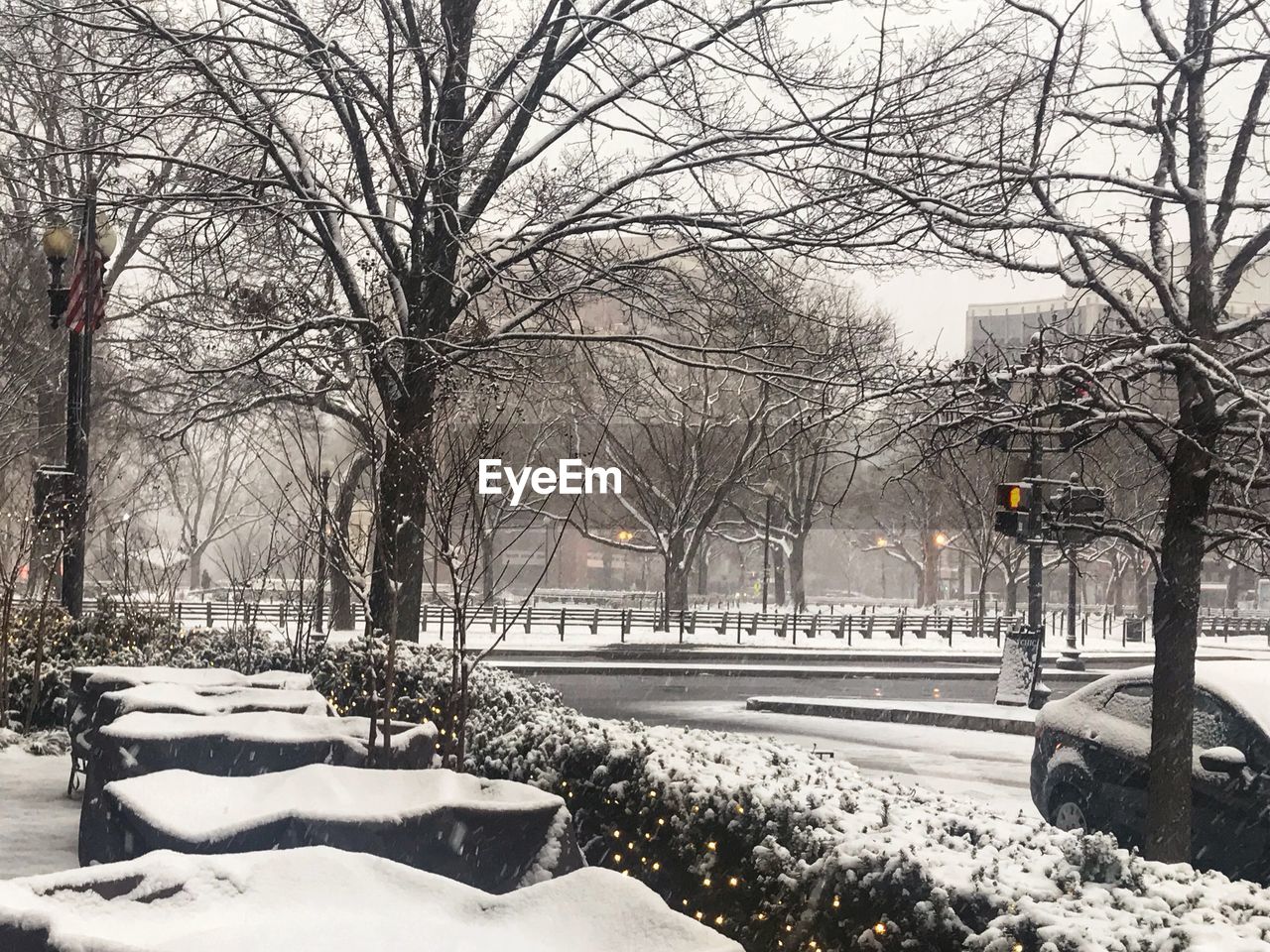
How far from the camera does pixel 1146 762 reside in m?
9.13

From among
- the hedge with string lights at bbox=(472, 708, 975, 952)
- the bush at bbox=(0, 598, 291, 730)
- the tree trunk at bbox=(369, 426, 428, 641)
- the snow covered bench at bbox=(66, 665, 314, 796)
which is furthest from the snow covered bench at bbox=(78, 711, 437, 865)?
the bush at bbox=(0, 598, 291, 730)

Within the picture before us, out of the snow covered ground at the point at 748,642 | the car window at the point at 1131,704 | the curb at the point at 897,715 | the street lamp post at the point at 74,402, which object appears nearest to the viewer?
the car window at the point at 1131,704

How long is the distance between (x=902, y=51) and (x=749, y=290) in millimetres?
3474

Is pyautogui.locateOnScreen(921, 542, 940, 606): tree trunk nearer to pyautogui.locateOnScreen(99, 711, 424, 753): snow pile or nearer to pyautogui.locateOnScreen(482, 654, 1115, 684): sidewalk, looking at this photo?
pyautogui.locateOnScreen(482, 654, 1115, 684): sidewalk

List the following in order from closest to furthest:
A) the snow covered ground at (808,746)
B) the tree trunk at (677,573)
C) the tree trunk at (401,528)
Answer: the snow covered ground at (808,746) < the tree trunk at (401,528) < the tree trunk at (677,573)

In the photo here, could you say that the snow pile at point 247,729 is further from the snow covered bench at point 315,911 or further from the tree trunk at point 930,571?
the tree trunk at point 930,571

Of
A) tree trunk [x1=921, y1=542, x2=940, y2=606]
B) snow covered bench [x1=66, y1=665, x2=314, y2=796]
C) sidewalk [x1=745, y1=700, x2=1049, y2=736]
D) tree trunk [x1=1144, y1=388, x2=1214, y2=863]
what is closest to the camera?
tree trunk [x1=1144, y1=388, x2=1214, y2=863]

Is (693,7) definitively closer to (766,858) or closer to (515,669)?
(766,858)

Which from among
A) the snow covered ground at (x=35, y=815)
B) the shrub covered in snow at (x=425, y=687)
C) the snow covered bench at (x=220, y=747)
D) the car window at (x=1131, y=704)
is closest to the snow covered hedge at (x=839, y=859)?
the snow covered bench at (x=220, y=747)

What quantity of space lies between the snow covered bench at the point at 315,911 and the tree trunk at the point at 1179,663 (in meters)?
5.14

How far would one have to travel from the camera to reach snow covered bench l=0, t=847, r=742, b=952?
3.35m

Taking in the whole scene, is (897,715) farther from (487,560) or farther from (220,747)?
(220,747)

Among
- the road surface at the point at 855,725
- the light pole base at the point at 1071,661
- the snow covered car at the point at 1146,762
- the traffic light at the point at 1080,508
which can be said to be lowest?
the road surface at the point at 855,725

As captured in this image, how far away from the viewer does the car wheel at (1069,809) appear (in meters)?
9.56
